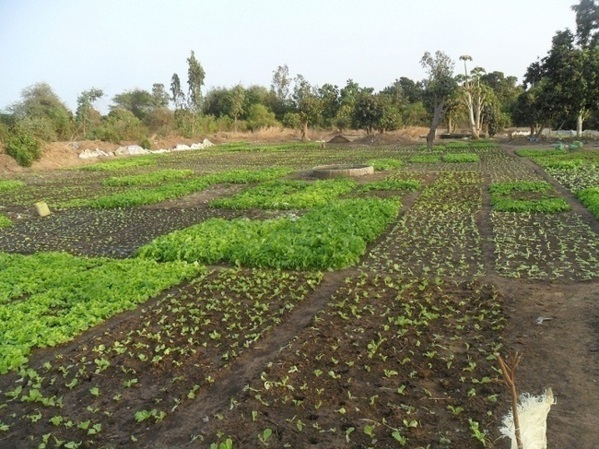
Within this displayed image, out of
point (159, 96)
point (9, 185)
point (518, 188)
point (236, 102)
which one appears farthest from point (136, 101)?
point (518, 188)

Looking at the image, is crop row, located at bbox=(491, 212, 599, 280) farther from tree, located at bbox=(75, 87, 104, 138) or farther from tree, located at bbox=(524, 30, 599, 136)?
tree, located at bbox=(75, 87, 104, 138)

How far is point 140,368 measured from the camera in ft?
18.4

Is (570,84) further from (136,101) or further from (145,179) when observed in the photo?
(136,101)

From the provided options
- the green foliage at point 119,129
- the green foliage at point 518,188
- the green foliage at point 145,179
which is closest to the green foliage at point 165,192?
the green foliage at point 145,179

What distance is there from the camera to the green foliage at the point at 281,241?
9.14m

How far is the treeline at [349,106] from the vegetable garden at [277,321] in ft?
83.2

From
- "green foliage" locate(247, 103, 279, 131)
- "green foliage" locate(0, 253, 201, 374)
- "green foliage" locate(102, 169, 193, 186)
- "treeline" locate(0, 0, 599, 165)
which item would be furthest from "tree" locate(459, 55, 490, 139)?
"green foliage" locate(0, 253, 201, 374)

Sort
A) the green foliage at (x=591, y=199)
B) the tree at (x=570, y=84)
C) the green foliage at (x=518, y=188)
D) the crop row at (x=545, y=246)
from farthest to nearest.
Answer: the tree at (x=570, y=84) < the green foliage at (x=518, y=188) < the green foliage at (x=591, y=199) < the crop row at (x=545, y=246)

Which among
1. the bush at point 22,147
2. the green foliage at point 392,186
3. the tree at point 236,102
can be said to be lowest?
the green foliage at point 392,186

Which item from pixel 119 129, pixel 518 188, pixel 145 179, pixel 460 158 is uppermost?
pixel 119 129

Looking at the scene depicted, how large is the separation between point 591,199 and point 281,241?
9.09 metres

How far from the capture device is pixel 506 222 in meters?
12.0

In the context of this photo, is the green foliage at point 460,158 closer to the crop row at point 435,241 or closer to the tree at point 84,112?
the crop row at point 435,241

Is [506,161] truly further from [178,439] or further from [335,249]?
[178,439]
